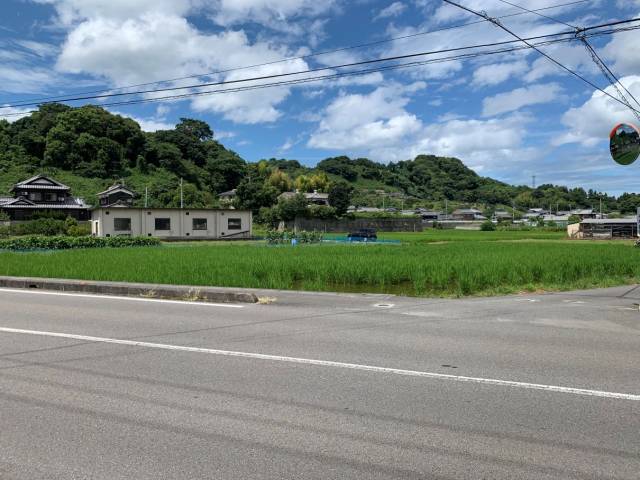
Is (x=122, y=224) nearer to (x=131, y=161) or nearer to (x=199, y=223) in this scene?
(x=199, y=223)

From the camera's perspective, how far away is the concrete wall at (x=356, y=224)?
228ft

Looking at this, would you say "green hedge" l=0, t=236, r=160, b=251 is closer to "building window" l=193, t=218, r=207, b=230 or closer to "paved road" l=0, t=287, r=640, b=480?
"building window" l=193, t=218, r=207, b=230

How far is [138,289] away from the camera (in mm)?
12422

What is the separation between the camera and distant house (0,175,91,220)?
5806 cm

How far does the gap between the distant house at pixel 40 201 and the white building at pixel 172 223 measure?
19.3m

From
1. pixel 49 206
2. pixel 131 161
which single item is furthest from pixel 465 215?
pixel 49 206

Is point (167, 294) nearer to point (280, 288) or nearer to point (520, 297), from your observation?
point (280, 288)

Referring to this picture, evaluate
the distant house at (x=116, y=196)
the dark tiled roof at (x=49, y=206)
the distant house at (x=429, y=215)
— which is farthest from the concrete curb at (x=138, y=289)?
the distant house at (x=429, y=215)

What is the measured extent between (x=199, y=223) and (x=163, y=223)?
125 inches

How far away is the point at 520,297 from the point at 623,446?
8.91 m

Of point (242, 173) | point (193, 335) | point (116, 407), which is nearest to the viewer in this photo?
point (116, 407)

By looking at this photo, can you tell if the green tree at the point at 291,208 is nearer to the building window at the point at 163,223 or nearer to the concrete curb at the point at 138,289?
the building window at the point at 163,223

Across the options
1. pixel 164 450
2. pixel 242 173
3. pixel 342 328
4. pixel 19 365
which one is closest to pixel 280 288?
pixel 342 328

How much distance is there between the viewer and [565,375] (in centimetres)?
541
